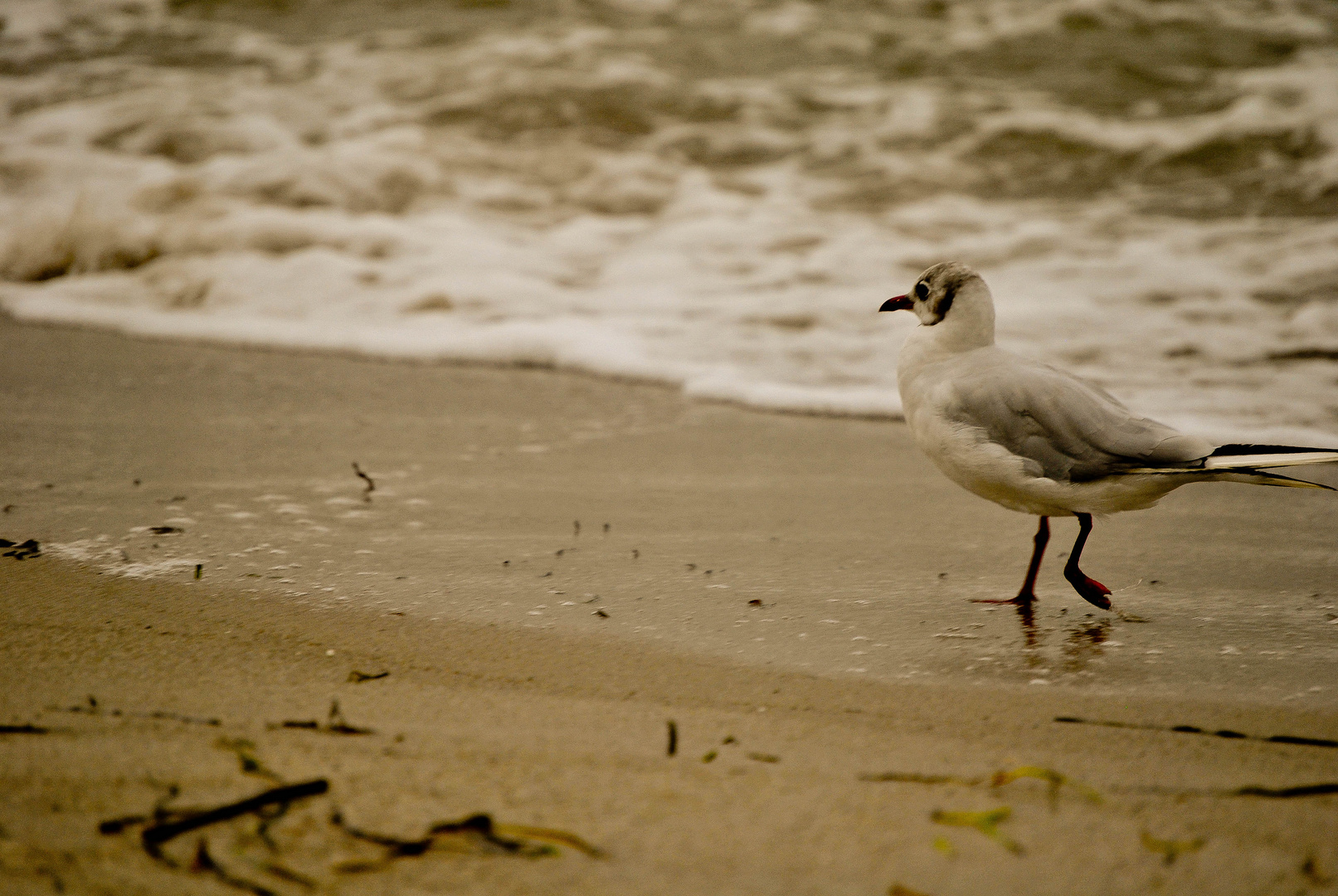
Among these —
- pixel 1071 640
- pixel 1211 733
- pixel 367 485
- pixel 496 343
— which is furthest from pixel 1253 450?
pixel 496 343

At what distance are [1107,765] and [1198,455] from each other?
89 centimetres

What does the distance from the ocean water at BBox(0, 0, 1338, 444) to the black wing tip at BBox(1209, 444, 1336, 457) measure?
1866mm

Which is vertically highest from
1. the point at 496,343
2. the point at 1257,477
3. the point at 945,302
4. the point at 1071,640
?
the point at 945,302

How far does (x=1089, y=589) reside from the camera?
112 inches

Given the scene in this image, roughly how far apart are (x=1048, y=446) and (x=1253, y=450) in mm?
424

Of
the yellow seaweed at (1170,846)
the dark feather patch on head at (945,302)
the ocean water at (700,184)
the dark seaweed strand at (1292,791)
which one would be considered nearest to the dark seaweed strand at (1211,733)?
the dark seaweed strand at (1292,791)

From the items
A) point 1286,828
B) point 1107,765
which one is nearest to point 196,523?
point 1107,765

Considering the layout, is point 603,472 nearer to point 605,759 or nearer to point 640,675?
point 640,675

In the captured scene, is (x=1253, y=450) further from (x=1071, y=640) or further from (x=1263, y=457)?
(x=1071, y=640)

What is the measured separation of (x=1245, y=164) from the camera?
8422mm

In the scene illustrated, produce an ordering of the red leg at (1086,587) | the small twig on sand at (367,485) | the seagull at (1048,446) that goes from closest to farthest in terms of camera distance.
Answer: the seagull at (1048,446) → the red leg at (1086,587) → the small twig on sand at (367,485)

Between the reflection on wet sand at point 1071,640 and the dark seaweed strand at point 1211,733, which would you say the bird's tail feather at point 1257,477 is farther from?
the dark seaweed strand at point 1211,733

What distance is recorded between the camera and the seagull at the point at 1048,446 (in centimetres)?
272

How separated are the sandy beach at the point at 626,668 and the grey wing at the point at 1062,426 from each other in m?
0.38
